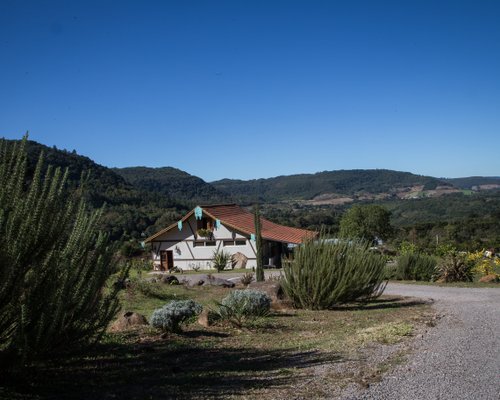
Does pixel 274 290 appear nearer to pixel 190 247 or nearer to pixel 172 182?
pixel 190 247

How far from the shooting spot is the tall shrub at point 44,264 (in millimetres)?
5031

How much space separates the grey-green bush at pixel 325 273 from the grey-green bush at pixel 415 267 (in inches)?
422

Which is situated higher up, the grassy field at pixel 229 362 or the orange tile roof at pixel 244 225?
the orange tile roof at pixel 244 225

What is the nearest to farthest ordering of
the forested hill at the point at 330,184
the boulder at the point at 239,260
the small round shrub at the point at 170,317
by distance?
the small round shrub at the point at 170,317
the boulder at the point at 239,260
the forested hill at the point at 330,184

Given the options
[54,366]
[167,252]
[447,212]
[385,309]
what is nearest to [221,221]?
[167,252]

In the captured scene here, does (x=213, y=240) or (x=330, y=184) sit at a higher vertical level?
(x=330, y=184)

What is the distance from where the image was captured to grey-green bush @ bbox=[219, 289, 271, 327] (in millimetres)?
9977

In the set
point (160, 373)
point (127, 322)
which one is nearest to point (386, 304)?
point (127, 322)

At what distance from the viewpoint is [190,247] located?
3709 cm

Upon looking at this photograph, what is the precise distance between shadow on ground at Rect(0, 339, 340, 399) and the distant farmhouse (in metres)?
26.3

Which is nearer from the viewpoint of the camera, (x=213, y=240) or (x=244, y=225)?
(x=244, y=225)

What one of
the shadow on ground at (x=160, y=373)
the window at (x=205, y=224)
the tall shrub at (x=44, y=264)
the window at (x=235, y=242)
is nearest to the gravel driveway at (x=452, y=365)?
the shadow on ground at (x=160, y=373)

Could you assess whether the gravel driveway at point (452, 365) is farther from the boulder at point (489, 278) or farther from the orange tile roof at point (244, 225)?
the orange tile roof at point (244, 225)

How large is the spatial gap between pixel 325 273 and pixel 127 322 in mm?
5147
